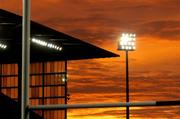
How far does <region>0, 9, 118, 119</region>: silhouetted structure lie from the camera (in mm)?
22703

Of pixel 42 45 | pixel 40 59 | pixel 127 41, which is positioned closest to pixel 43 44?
pixel 42 45

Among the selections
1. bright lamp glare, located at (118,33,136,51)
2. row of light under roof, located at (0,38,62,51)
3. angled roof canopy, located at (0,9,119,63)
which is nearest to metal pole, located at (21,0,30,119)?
angled roof canopy, located at (0,9,119,63)

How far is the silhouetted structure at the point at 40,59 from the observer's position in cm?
2270

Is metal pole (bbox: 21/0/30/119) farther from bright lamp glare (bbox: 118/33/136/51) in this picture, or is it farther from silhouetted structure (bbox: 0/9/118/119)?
bright lamp glare (bbox: 118/33/136/51)

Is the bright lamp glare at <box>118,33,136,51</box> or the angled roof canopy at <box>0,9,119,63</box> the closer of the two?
the angled roof canopy at <box>0,9,119,63</box>

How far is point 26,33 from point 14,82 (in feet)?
83.7

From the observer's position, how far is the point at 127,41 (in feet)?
102

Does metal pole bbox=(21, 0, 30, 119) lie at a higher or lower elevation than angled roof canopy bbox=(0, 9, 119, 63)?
lower

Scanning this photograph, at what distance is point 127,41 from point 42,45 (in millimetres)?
7544

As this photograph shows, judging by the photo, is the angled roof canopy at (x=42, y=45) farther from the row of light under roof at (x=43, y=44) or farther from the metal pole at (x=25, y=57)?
the metal pole at (x=25, y=57)

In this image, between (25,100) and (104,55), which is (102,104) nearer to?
(25,100)

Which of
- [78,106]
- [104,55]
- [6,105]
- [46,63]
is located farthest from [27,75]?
[46,63]

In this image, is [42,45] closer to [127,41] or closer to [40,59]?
[40,59]

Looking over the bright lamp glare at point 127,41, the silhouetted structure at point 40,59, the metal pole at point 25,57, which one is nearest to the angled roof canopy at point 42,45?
the silhouetted structure at point 40,59
